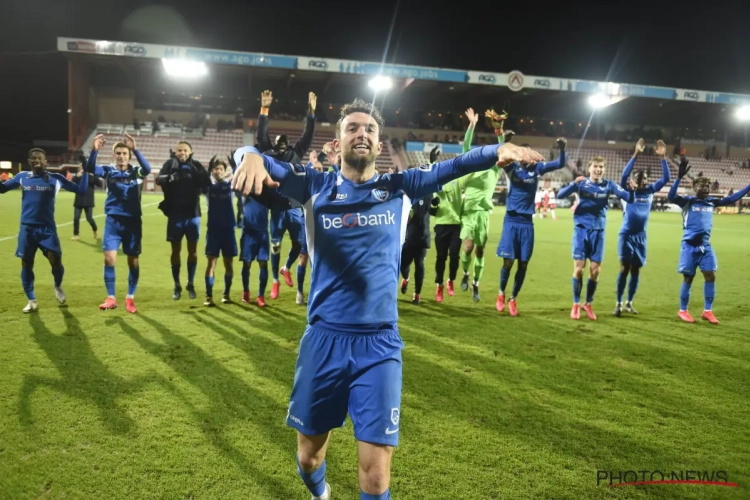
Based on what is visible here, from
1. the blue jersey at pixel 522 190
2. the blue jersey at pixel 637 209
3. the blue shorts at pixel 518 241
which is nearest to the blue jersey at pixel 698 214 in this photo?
the blue jersey at pixel 637 209

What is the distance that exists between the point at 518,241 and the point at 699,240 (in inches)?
106

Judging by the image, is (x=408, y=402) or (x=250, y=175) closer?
(x=250, y=175)

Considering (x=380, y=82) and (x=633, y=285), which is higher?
(x=380, y=82)

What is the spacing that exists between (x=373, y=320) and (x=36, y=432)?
2.87m

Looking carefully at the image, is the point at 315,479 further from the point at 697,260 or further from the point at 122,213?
the point at 697,260

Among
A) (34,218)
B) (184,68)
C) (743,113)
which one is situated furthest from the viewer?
(743,113)

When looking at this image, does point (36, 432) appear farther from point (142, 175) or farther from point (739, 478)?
point (739, 478)

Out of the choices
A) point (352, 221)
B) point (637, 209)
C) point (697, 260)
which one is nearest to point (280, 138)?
point (352, 221)

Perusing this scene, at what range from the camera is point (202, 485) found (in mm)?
3031

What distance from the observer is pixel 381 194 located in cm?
262

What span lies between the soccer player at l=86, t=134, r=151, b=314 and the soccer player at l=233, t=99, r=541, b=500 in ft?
17.0

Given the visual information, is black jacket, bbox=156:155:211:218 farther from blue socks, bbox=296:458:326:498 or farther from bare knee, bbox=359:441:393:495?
bare knee, bbox=359:441:393:495

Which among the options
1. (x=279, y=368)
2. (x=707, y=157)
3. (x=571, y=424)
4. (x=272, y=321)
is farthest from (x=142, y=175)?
(x=707, y=157)

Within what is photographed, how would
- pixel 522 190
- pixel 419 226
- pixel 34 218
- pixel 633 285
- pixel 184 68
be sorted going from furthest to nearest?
pixel 184 68, pixel 419 226, pixel 633 285, pixel 522 190, pixel 34 218
